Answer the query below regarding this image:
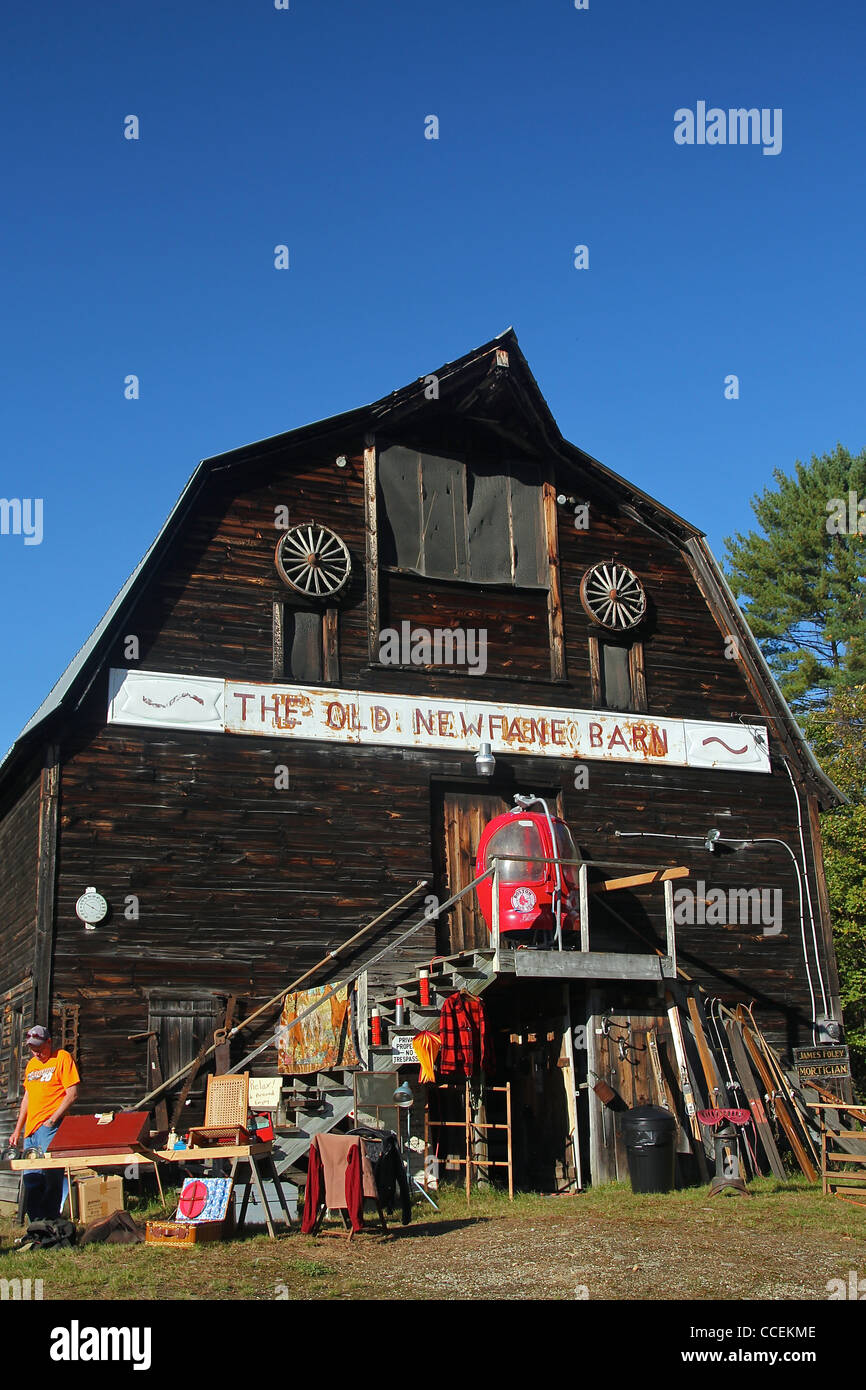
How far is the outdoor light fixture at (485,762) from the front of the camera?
16.9 m

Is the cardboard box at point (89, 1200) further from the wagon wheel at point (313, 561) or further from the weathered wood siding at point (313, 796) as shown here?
the wagon wheel at point (313, 561)

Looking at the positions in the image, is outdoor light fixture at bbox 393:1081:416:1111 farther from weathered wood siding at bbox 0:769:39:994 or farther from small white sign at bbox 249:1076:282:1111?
weathered wood siding at bbox 0:769:39:994

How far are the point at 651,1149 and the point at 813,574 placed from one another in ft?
100

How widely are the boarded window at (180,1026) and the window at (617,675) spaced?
22.0ft

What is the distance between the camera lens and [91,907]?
14.9 m

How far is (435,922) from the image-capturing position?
1677 centimetres

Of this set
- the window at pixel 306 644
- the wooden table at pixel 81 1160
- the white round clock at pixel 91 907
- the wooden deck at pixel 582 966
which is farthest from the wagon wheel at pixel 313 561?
the wooden table at pixel 81 1160

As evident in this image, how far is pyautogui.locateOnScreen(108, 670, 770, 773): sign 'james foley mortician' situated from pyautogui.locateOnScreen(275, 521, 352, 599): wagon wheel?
4.40 ft

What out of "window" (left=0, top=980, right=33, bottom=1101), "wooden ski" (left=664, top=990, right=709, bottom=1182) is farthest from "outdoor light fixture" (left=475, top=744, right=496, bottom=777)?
"window" (left=0, top=980, right=33, bottom=1101)

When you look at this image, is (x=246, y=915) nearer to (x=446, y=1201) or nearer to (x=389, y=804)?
(x=389, y=804)

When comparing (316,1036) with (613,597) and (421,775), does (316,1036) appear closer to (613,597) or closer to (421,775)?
(421,775)

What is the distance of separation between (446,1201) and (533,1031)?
3.36 meters

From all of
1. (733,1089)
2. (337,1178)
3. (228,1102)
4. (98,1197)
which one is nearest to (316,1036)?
(228,1102)

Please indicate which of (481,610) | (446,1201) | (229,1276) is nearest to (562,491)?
(481,610)
